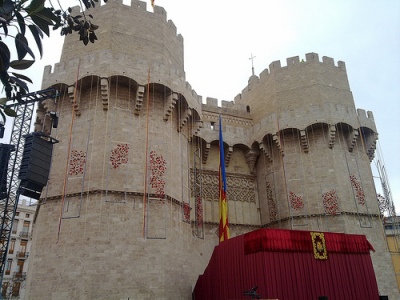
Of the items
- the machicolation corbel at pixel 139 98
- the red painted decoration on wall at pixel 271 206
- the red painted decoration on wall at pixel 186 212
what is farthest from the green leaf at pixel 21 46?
the red painted decoration on wall at pixel 271 206

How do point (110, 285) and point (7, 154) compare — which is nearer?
point (110, 285)

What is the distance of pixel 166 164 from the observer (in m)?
14.4

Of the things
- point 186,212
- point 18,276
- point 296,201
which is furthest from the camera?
point 18,276

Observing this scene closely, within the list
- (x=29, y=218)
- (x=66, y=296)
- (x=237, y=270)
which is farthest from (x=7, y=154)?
(x=29, y=218)

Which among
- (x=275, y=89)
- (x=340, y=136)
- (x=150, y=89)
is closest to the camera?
(x=150, y=89)

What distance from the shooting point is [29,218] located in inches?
1396

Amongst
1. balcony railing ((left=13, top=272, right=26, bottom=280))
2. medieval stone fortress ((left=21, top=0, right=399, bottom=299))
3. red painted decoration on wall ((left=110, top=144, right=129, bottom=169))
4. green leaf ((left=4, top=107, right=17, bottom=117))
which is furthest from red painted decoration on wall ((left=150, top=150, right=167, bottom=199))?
balcony railing ((left=13, top=272, right=26, bottom=280))

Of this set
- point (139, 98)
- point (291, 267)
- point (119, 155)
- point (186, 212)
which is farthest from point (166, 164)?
point (291, 267)

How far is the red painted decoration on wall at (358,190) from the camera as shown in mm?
17188

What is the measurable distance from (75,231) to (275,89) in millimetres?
13496

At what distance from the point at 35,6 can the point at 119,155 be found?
36.9ft

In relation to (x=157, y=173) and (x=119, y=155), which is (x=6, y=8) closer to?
(x=119, y=155)

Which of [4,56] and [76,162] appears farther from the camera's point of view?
[76,162]

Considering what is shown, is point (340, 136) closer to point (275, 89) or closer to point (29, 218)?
point (275, 89)
